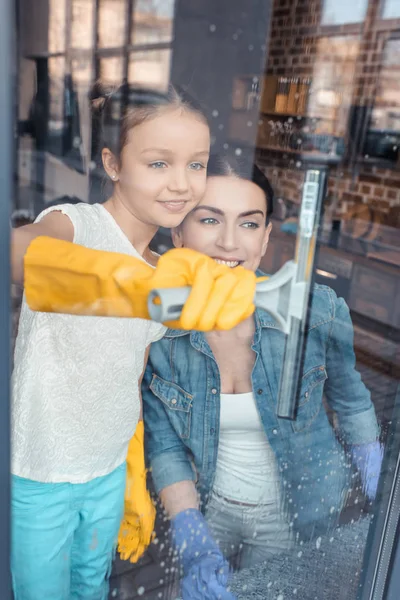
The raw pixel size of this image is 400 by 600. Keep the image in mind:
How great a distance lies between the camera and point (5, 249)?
534 mm

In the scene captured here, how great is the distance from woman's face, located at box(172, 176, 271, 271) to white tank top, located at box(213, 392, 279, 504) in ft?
0.91

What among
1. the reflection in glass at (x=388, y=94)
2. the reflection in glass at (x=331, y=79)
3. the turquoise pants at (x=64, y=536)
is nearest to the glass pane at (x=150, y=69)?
the reflection in glass at (x=331, y=79)

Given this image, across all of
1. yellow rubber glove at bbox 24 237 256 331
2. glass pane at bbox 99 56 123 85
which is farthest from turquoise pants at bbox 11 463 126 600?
glass pane at bbox 99 56 123 85

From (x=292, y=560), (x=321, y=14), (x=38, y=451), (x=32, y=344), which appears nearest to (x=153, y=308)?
(x=32, y=344)

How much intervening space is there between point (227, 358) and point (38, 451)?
0.37 metres

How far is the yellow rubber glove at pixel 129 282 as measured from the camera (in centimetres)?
62

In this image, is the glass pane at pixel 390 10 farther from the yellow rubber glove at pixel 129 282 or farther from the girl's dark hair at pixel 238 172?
the yellow rubber glove at pixel 129 282

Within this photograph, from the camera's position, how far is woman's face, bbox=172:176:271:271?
0.88 meters

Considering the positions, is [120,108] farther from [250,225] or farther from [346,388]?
[346,388]

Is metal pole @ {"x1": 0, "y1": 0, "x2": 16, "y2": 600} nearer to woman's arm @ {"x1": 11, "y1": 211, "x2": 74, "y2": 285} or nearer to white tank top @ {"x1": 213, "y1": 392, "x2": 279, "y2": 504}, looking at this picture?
woman's arm @ {"x1": 11, "y1": 211, "x2": 74, "y2": 285}

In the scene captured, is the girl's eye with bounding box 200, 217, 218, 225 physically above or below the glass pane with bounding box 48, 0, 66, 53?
below

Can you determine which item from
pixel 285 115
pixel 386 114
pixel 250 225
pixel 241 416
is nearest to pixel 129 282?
pixel 250 225

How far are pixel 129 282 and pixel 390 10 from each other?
4.63 ft

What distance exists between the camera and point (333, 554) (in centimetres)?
120
